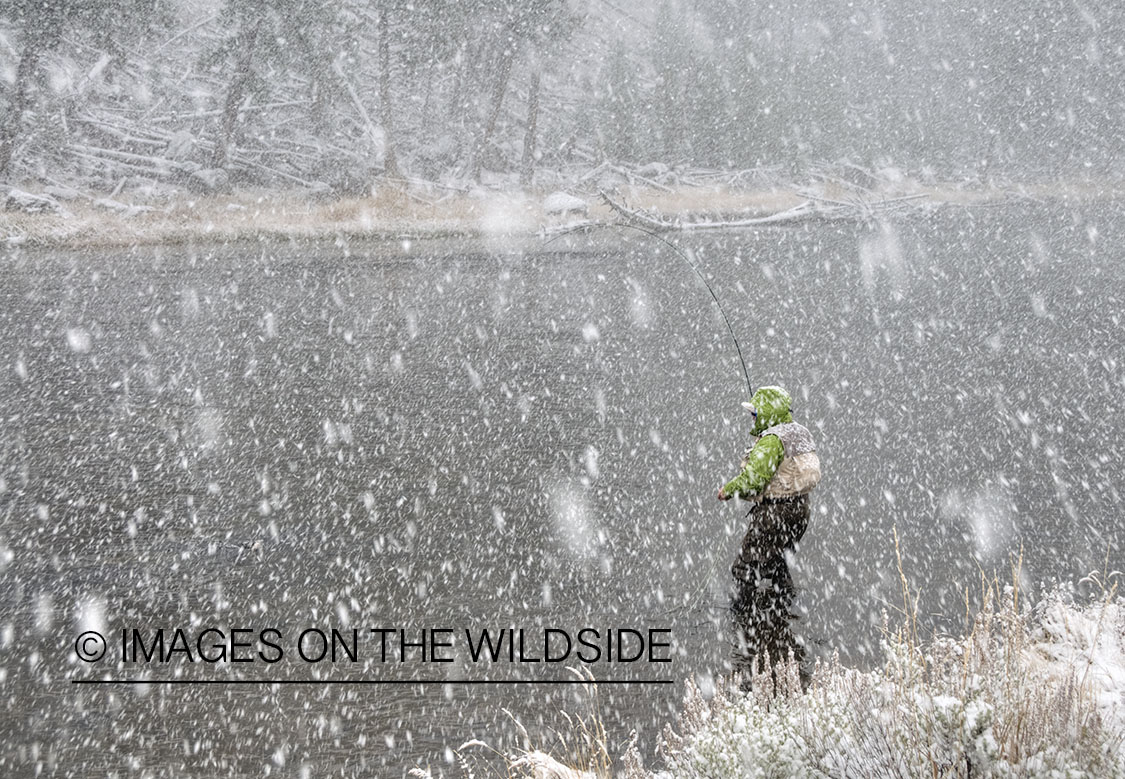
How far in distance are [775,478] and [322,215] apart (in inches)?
976

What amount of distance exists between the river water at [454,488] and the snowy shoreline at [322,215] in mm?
6133

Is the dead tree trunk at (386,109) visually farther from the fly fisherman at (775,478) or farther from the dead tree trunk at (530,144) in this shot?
the fly fisherman at (775,478)

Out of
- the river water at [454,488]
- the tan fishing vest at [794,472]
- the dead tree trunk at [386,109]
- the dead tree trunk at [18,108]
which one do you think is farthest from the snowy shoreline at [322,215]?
the tan fishing vest at [794,472]

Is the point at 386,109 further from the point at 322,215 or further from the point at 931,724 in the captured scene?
the point at 931,724

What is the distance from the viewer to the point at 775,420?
5.47 m

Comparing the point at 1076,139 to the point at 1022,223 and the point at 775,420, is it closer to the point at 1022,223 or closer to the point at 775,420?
the point at 1022,223

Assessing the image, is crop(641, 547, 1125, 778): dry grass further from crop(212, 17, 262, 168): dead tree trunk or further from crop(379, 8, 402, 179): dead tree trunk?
crop(212, 17, 262, 168): dead tree trunk

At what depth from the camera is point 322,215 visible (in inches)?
1067

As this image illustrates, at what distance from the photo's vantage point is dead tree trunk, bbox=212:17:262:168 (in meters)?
29.2

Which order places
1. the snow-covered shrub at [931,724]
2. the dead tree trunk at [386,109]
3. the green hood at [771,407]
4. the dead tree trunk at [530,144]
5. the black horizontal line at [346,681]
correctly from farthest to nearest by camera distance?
1. the dead tree trunk at [530,144]
2. the dead tree trunk at [386,109]
3. the green hood at [771,407]
4. the black horizontal line at [346,681]
5. the snow-covered shrub at [931,724]

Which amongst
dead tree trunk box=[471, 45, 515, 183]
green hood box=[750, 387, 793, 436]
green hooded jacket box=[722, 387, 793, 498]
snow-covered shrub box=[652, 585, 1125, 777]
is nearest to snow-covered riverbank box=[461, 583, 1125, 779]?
snow-covered shrub box=[652, 585, 1125, 777]

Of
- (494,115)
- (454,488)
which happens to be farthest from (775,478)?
(494,115)

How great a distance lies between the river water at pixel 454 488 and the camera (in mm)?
5176

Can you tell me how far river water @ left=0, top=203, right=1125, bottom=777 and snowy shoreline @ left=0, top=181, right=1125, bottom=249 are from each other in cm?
613
